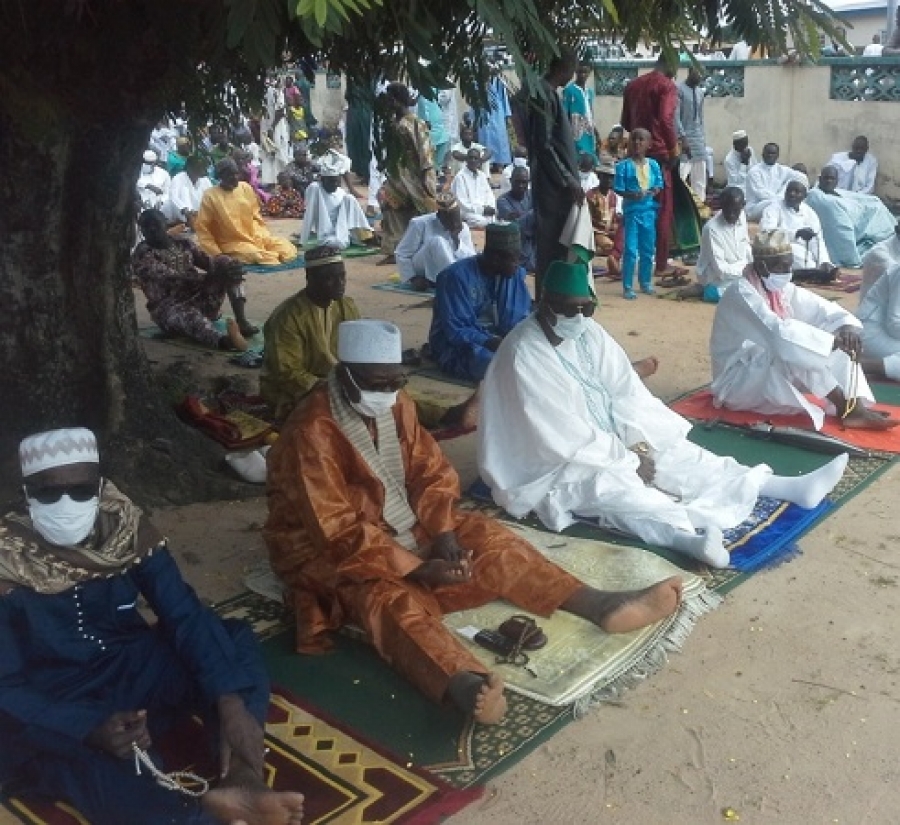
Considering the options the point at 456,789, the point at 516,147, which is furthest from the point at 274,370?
the point at 516,147

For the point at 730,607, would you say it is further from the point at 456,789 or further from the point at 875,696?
the point at 456,789

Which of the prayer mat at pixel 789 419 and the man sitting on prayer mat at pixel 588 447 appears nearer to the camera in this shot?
the man sitting on prayer mat at pixel 588 447

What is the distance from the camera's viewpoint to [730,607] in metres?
4.42

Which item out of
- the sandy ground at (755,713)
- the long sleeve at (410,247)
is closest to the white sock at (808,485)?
the sandy ground at (755,713)

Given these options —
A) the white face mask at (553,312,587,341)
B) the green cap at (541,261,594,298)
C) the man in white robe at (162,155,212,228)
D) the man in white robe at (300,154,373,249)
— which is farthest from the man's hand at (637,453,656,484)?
the man in white robe at (162,155,212,228)

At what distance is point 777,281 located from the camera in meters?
6.64

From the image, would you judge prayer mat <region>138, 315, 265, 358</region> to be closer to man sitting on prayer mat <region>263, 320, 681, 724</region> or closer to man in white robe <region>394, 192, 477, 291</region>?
man in white robe <region>394, 192, 477, 291</region>

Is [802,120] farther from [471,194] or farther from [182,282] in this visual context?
[182,282]

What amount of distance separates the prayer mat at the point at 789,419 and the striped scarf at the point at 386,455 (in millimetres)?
2939

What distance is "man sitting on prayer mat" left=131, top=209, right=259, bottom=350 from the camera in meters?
8.88

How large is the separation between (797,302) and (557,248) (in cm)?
Answer: 206

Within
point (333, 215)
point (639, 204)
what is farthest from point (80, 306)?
point (333, 215)

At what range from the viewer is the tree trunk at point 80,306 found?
210 inches

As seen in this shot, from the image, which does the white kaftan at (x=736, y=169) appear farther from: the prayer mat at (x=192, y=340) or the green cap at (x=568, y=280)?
the green cap at (x=568, y=280)
